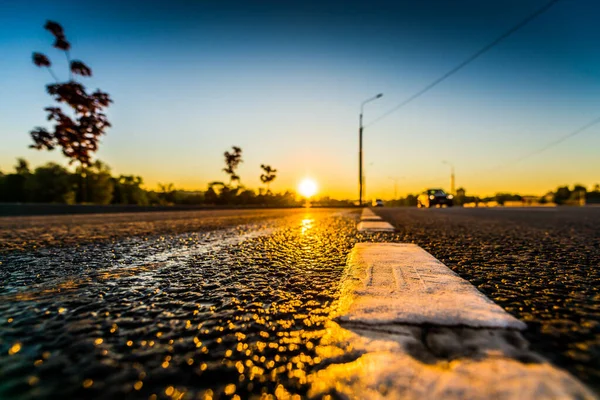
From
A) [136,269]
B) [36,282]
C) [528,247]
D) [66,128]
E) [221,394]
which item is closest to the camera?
[221,394]

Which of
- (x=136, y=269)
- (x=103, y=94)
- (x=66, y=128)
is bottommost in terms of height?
(x=136, y=269)

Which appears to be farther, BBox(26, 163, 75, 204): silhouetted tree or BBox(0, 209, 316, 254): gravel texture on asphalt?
BBox(26, 163, 75, 204): silhouetted tree

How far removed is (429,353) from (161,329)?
2.11 feet

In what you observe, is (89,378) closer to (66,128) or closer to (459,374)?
(459,374)

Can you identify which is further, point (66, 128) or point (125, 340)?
point (66, 128)

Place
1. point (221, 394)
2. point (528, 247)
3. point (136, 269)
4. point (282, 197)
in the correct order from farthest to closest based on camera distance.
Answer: point (282, 197) → point (528, 247) → point (136, 269) → point (221, 394)

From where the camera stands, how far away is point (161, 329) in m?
0.77

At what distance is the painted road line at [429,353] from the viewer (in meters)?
0.49

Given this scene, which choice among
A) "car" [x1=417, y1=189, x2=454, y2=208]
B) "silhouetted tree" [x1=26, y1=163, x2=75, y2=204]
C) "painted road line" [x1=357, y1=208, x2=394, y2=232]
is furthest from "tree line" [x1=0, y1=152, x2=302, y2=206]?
"painted road line" [x1=357, y1=208, x2=394, y2=232]

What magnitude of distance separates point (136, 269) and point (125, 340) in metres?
0.92

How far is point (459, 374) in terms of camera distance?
532mm

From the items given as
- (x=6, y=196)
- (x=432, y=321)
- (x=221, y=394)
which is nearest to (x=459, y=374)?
(x=432, y=321)

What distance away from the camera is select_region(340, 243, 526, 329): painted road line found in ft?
2.49

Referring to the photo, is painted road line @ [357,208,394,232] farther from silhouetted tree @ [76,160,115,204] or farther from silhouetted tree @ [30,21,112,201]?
silhouetted tree @ [76,160,115,204]
